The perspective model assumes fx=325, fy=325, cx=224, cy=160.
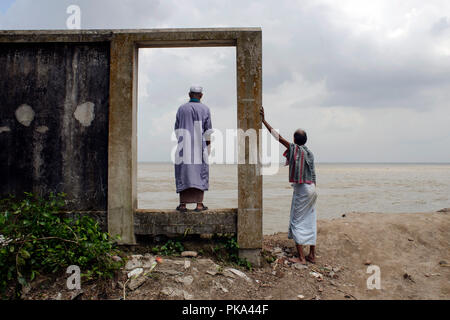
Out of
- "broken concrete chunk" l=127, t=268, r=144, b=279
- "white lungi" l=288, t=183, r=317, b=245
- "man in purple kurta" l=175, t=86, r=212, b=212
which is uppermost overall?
"man in purple kurta" l=175, t=86, r=212, b=212

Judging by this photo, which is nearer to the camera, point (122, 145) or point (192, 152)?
point (122, 145)

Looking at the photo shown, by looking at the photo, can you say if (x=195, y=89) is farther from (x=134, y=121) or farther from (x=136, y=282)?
(x=136, y=282)

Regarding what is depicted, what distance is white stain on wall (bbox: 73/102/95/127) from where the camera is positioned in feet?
13.9

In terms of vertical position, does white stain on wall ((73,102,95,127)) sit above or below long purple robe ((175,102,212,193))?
above

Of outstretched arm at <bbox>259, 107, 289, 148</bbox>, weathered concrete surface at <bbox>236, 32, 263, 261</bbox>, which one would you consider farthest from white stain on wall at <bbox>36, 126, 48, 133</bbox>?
outstretched arm at <bbox>259, 107, 289, 148</bbox>

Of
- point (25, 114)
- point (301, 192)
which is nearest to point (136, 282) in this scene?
point (301, 192)

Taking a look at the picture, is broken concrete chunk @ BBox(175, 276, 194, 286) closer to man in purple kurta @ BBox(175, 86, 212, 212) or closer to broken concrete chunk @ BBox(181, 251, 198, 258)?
broken concrete chunk @ BBox(181, 251, 198, 258)

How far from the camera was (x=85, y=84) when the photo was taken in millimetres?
4281

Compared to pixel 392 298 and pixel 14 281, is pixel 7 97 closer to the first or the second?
pixel 14 281

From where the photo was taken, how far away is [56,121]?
168 inches

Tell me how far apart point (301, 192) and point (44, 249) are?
3.22 metres

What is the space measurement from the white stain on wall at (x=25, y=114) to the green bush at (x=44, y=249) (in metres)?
1.21

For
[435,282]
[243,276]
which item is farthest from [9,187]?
[435,282]

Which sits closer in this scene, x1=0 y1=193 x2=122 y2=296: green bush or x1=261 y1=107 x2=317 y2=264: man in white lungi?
x1=0 y1=193 x2=122 y2=296: green bush
